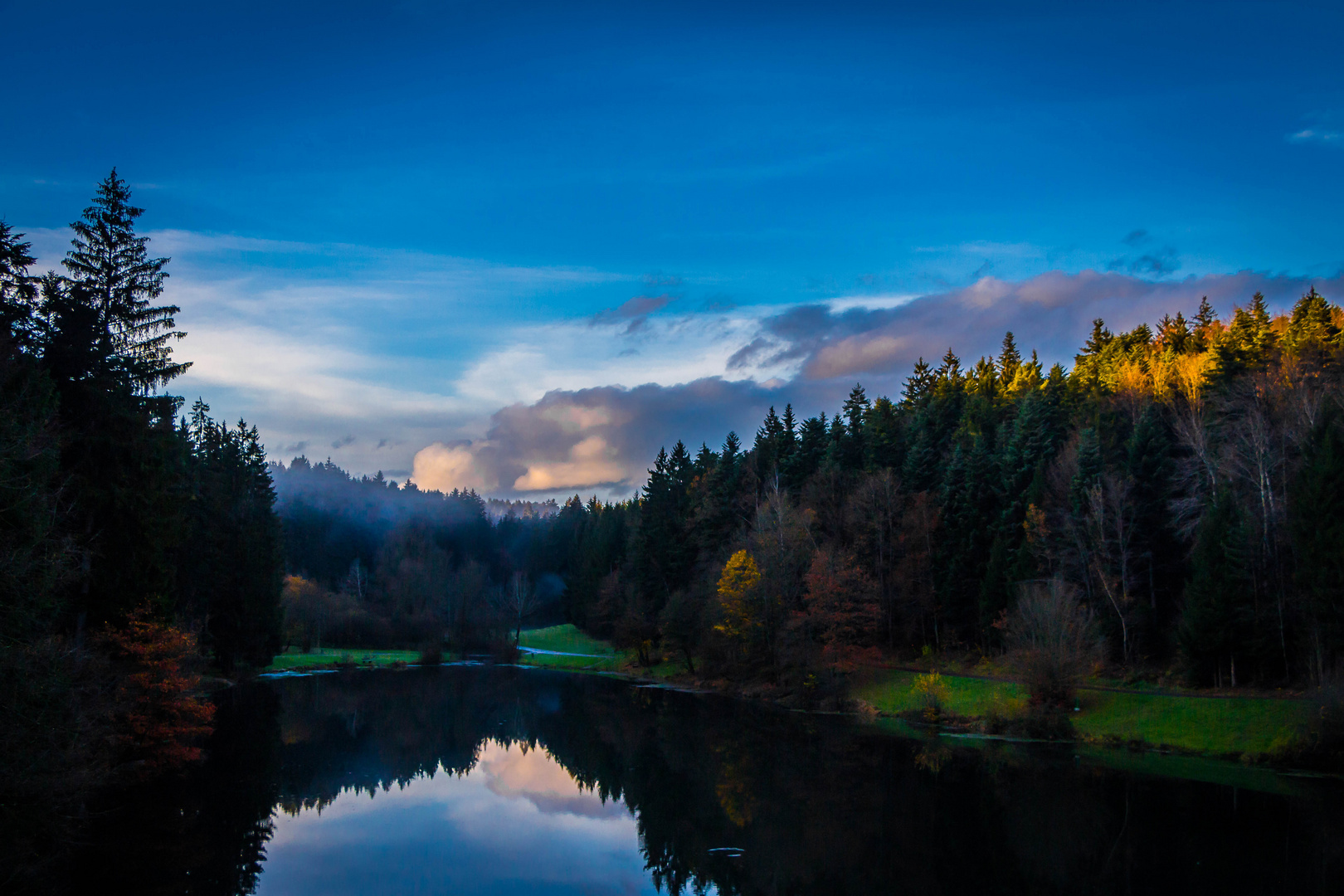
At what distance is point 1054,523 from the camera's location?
5234cm

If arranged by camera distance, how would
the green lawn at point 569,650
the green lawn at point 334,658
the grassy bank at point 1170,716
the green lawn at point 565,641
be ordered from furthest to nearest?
the green lawn at point 565,641
the green lawn at point 569,650
the green lawn at point 334,658
the grassy bank at point 1170,716

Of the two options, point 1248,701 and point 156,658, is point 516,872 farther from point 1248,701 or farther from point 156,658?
point 1248,701

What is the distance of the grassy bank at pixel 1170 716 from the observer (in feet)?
101

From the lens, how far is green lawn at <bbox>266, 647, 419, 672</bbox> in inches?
3068

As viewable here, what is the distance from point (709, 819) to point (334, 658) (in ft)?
229

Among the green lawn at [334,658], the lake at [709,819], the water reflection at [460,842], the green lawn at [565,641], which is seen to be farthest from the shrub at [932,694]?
the green lawn at [334,658]

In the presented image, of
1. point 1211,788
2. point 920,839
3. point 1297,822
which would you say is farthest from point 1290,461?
point 920,839

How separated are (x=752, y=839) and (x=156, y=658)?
19.4 metres

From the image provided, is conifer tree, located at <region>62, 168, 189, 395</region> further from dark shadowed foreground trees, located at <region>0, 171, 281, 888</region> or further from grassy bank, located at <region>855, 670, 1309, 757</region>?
grassy bank, located at <region>855, 670, 1309, 757</region>

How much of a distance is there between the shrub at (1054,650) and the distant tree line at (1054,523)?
442 centimetres

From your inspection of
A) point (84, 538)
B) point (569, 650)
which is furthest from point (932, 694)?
point (569, 650)

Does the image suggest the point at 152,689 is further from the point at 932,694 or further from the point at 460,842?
the point at 932,694

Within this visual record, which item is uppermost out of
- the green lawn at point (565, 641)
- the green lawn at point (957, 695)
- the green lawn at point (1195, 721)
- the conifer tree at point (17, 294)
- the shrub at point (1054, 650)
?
the conifer tree at point (17, 294)

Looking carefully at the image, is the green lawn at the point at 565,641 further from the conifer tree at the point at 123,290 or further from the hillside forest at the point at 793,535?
the conifer tree at the point at 123,290
